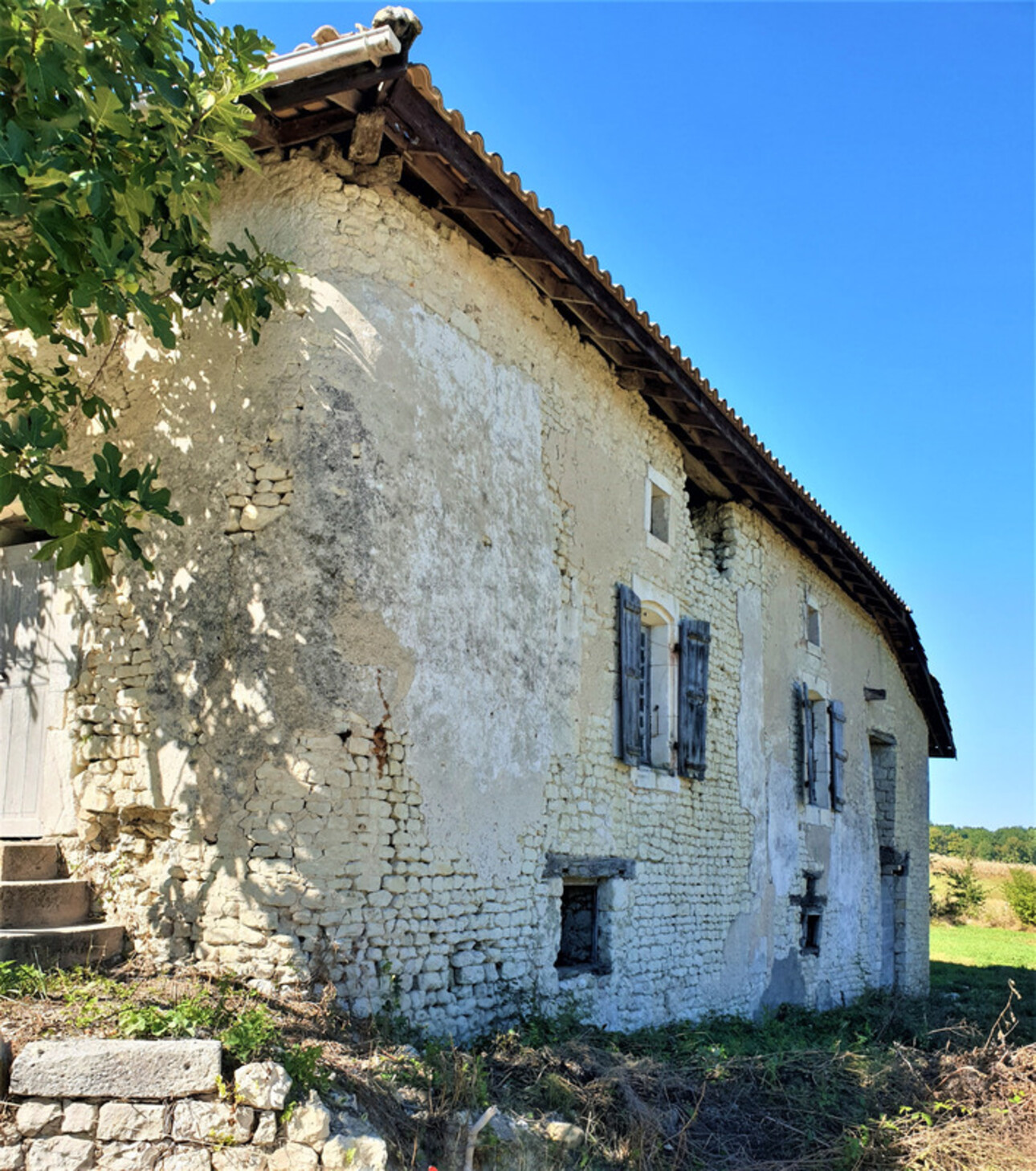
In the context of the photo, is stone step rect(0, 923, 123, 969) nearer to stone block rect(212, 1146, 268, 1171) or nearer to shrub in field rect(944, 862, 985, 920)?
stone block rect(212, 1146, 268, 1171)

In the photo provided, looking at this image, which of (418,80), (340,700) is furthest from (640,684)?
(418,80)

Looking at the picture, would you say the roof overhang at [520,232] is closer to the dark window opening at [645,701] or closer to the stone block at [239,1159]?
the dark window opening at [645,701]

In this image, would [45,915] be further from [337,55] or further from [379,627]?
[337,55]

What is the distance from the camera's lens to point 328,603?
621 cm

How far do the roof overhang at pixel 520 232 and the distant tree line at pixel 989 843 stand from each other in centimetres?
5736

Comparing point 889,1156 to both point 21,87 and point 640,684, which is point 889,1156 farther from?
point 21,87

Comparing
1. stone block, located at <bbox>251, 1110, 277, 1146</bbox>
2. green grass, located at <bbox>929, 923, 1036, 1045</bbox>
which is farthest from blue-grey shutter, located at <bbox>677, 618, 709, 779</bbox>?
stone block, located at <bbox>251, 1110, 277, 1146</bbox>

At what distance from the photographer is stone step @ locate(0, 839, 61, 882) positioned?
6.42 m

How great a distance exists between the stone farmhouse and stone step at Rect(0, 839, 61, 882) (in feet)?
0.10

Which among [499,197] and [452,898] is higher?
[499,197]

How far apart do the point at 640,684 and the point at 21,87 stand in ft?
21.2

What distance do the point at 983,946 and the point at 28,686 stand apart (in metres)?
25.1

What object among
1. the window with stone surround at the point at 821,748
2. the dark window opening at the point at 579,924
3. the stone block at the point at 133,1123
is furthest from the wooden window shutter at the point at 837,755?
the stone block at the point at 133,1123

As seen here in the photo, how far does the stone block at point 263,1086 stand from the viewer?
4.62 meters
